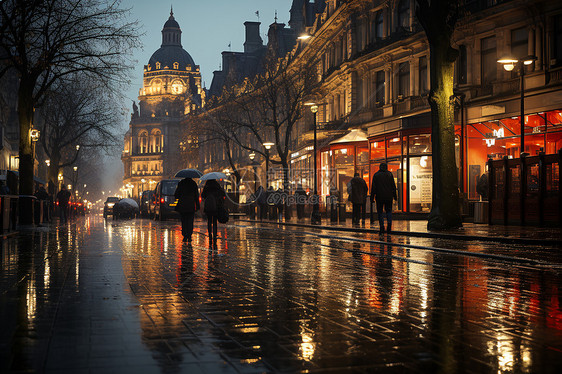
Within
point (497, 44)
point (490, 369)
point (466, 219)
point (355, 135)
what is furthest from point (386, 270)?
point (355, 135)

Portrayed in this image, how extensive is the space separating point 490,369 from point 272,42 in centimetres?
6359

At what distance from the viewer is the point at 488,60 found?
107ft

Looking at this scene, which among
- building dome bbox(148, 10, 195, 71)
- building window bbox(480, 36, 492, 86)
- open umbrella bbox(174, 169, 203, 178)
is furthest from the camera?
building dome bbox(148, 10, 195, 71)

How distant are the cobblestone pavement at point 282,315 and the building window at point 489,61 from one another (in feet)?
70.6

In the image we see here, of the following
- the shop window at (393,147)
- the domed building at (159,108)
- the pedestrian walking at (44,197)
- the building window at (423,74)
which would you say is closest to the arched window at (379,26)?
the building window at (423,74)

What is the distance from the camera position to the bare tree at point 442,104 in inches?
841

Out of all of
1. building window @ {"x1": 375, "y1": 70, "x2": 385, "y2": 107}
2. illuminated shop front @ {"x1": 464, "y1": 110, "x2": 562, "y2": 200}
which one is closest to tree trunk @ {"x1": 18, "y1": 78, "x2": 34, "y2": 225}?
illuminated shop front @ {"x1": 464, "y1": 110, "x2": 562, "y2": 200}

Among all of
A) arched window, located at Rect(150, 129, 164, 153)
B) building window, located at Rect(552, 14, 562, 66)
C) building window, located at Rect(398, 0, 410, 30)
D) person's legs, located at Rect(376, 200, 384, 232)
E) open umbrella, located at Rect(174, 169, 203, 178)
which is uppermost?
arched window, located at Rect(150, 129, 164, 153)

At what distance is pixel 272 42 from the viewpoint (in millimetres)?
66375

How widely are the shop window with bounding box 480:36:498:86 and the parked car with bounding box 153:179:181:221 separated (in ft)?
58.5

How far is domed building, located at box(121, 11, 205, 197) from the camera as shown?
18638 centimetres

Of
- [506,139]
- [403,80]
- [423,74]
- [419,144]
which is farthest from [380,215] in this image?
[403,80]

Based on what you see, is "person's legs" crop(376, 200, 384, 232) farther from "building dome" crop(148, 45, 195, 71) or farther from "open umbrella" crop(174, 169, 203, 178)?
"building dome" crop(148, 45, 195, 71)

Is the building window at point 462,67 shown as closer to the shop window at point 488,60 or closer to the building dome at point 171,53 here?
the shop window at point 488,60
